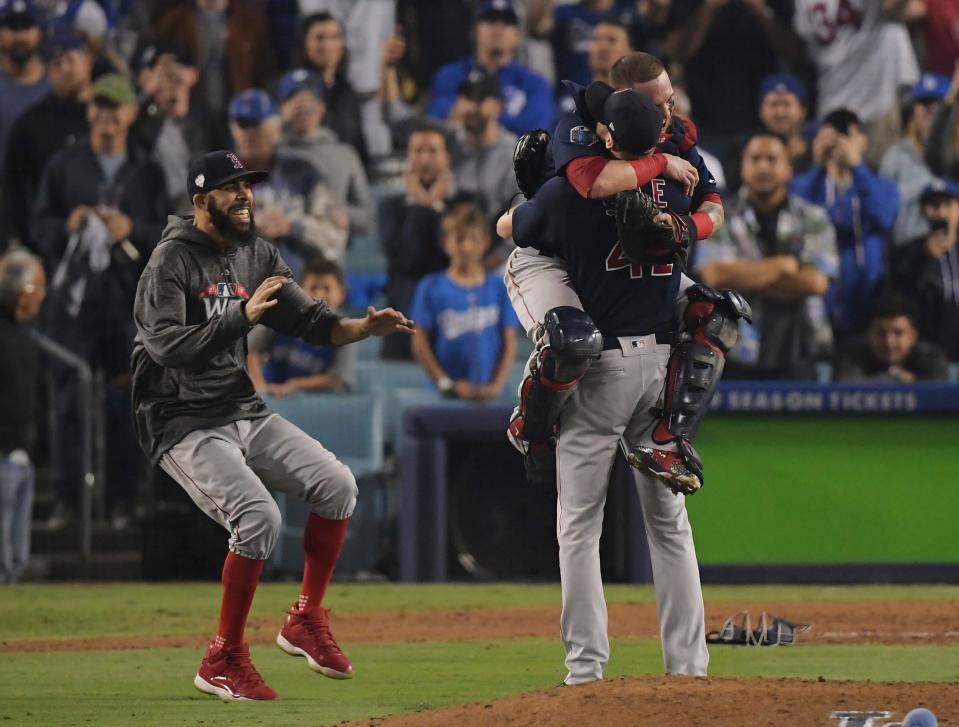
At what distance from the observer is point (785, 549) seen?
10914 millimetres

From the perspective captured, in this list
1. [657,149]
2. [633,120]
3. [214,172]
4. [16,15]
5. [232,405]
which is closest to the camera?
[633,120]

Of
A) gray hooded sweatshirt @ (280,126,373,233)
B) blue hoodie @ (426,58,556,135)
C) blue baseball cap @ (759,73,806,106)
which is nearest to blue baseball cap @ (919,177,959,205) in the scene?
blue baseball cap @ (759,73,806,106)

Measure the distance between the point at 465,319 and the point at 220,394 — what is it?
17.7 feet

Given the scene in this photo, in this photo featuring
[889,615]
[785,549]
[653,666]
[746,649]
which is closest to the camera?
[653,666]

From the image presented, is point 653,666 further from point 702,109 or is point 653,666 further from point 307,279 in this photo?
point 702,109

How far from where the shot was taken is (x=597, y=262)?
5.52 meters

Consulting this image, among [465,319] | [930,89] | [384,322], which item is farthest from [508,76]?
[384,322]

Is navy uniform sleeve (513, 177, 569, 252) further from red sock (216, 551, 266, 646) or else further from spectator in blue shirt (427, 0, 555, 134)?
spectator in blue shirt (427, 0, 555, 134)

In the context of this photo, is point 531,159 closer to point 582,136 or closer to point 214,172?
point 582,136

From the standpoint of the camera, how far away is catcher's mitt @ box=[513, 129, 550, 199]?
5.75 metres

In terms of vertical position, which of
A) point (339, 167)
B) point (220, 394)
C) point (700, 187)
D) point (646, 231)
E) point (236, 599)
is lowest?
point (236, 599)

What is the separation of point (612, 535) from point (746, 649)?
335 cm

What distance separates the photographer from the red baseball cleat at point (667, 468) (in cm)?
535

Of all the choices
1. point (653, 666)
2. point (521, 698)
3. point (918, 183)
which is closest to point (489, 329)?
point (918, 183)
